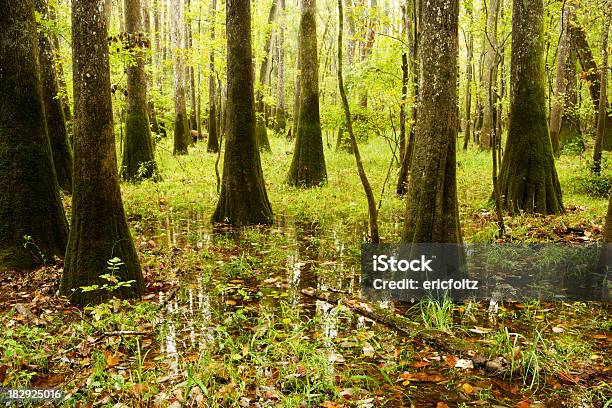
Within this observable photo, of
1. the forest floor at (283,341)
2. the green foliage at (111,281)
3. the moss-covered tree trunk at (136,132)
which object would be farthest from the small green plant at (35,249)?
the moss-covered tree trunk at (136,132)

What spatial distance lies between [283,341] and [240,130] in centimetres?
536

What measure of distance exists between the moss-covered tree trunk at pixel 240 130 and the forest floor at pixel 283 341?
130cm

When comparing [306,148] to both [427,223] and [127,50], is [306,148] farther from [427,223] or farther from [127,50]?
[427,223]

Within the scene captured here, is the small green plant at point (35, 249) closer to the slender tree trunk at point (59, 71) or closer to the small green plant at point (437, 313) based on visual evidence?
the small green plant at point (437, 313)

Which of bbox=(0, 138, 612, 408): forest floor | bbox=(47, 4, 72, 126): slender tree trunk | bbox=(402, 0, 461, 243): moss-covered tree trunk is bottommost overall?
bbox=(0, 138, 612, 408): forest floor

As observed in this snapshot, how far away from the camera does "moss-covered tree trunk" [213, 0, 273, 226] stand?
8594 millimetres

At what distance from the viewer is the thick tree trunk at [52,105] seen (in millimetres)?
9297

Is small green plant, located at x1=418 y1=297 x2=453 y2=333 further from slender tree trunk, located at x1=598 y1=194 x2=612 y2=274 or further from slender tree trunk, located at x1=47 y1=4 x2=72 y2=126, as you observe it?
slender tree trunk, located at x1=47 y1=4 x2=72 y2=126

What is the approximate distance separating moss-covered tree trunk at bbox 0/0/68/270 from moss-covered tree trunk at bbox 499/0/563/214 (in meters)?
8.00

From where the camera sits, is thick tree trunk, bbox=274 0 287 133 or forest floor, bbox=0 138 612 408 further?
thick tree trunk, bbox=274 0 287 133

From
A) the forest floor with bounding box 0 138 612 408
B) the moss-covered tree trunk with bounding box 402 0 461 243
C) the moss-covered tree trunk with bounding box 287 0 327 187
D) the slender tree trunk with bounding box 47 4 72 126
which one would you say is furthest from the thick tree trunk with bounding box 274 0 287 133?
the moss-covered tree trunk with bounding box 402 0 461 243

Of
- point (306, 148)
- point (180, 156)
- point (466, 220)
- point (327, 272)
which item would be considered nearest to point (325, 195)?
point (306, 148)

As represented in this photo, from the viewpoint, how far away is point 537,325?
15.2ft

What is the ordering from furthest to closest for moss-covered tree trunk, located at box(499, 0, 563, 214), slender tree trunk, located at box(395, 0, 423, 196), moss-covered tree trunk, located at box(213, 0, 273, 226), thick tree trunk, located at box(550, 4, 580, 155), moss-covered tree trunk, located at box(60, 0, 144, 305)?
thick tree trunk, located at box(550, 4, 580, 155), moss-covered tree trunk, located at box(499, 0, 563, 214), moss-covered tree trunk, located at box(213, 0, 273, 226), slender tree trunk, located at box(395, 0, 423, 196), moss-covered tree trunk, located at box(60, 0, 144, 305)
